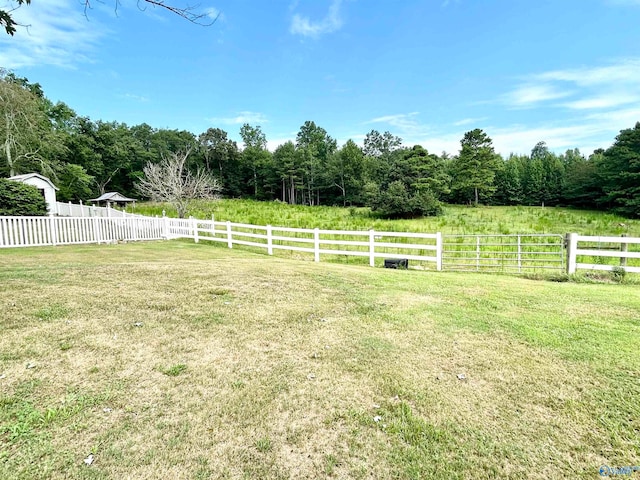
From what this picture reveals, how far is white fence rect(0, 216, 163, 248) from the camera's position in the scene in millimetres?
10719

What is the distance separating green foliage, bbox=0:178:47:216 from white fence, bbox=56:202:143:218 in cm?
222

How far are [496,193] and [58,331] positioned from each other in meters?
56.9

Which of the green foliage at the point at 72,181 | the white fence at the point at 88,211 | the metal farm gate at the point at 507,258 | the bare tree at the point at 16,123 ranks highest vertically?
the bare tree at the point at 16,123

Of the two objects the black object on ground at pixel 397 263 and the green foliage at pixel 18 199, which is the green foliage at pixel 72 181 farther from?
the black object on ground at pixel 397 263

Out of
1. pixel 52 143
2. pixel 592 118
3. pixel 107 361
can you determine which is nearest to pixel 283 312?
pixel 107 361

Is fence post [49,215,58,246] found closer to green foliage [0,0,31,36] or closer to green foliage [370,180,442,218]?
green foliage [0,0,31,36]

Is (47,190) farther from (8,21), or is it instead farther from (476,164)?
(476,164)

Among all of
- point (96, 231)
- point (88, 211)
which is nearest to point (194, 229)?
point (96, 231)

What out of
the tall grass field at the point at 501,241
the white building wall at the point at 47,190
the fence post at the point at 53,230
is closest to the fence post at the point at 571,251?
the tall grass field at the point at 501,241

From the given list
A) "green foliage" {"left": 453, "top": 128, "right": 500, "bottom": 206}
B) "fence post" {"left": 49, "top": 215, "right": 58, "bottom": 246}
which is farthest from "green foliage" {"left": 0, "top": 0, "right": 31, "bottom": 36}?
"green foliage" {"left": 453, "top": 128, "right": 500, "bottom": 206}

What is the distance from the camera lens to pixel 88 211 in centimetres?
2091

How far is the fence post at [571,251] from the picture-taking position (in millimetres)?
8031

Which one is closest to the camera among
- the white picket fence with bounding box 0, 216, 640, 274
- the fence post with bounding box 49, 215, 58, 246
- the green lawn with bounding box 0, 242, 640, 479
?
the green lawn with bounding box 0, 242, 640, 479

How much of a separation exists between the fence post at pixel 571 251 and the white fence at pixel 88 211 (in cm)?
2057
